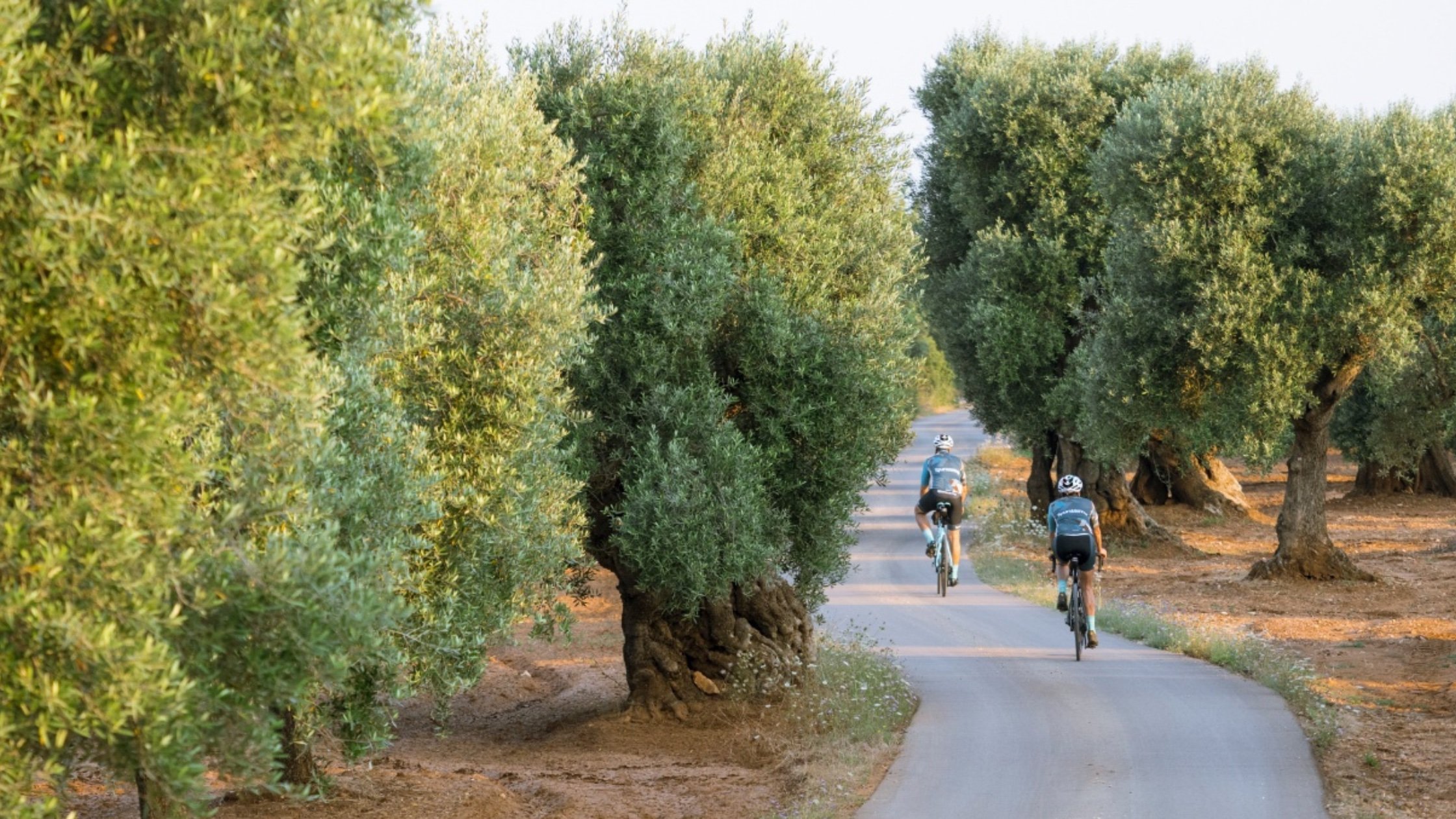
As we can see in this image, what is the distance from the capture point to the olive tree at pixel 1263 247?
21.8 meters

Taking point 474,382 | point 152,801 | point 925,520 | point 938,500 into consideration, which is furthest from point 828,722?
point 152,801

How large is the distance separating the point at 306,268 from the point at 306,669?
2272mm

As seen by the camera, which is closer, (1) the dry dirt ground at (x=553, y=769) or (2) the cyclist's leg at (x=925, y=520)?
(1) the dry dirt ground at (x=553, y=769)

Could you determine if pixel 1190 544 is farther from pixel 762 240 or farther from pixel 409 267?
pixel 409 267

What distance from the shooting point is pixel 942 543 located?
71.7ft

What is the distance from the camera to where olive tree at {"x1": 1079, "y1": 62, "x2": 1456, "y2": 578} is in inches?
859

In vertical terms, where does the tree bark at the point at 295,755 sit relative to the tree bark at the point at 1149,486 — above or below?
below

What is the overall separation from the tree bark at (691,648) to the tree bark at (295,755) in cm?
482

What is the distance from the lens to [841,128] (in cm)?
1716

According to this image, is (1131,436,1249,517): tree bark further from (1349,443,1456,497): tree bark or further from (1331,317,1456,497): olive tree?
(1349,443,1456,497): tree bark

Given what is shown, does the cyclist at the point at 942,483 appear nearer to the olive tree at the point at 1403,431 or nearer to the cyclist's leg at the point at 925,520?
the cyclist's leg at the point at 925,520

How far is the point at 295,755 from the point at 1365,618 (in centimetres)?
1748

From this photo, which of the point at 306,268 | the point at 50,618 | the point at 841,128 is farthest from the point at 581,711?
the point at 50,618

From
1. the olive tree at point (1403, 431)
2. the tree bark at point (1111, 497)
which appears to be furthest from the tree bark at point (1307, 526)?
the tree bark at point (1111, 497)
